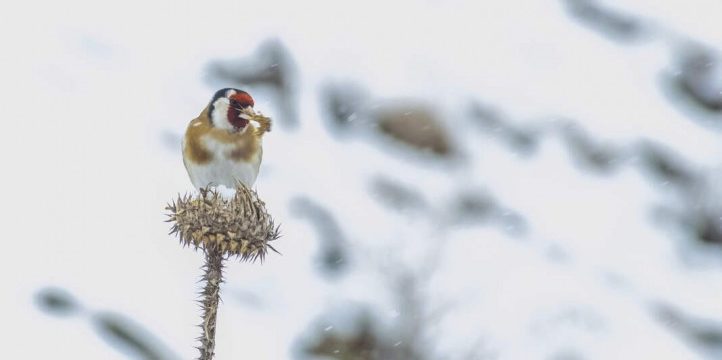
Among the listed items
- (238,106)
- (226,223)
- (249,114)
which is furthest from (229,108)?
(226,223)

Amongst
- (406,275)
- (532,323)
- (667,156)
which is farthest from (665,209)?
(406,275)

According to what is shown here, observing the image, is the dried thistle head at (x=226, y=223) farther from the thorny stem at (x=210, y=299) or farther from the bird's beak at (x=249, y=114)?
the bird's beak at (x=249, y=114)

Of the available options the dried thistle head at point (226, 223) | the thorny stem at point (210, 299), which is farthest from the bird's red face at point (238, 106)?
the thorny stem at point (210, 299)

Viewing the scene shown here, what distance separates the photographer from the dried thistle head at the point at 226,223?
3148 mm

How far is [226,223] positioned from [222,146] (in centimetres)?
184

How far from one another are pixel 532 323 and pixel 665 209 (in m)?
5.02

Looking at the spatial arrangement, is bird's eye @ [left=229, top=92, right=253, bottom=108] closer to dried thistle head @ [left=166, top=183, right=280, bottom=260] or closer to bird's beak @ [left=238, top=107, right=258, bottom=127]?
bird's beak @ [left=238, top=107, right=258, bottom=127]

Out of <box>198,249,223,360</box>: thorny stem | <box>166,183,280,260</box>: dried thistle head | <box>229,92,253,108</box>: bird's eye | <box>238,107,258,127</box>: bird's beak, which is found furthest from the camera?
<box>229,92,253,108</box>: bird's eye

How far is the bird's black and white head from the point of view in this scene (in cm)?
460

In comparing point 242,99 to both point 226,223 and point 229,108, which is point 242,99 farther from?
point 226,223

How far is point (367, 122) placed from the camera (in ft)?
40.3

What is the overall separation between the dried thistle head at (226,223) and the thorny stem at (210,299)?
0.04m

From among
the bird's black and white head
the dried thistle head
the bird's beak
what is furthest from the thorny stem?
the bird's black and white head

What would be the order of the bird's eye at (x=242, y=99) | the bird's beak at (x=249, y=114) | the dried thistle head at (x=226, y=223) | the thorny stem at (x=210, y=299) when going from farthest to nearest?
1. the bird's eye at (x=242, y=99)
2. the bird's beak at (x=249, y=114)
3. the dried thistle head at (x=226, y=223)
4. the thorny stem at (x=210, y=299)
